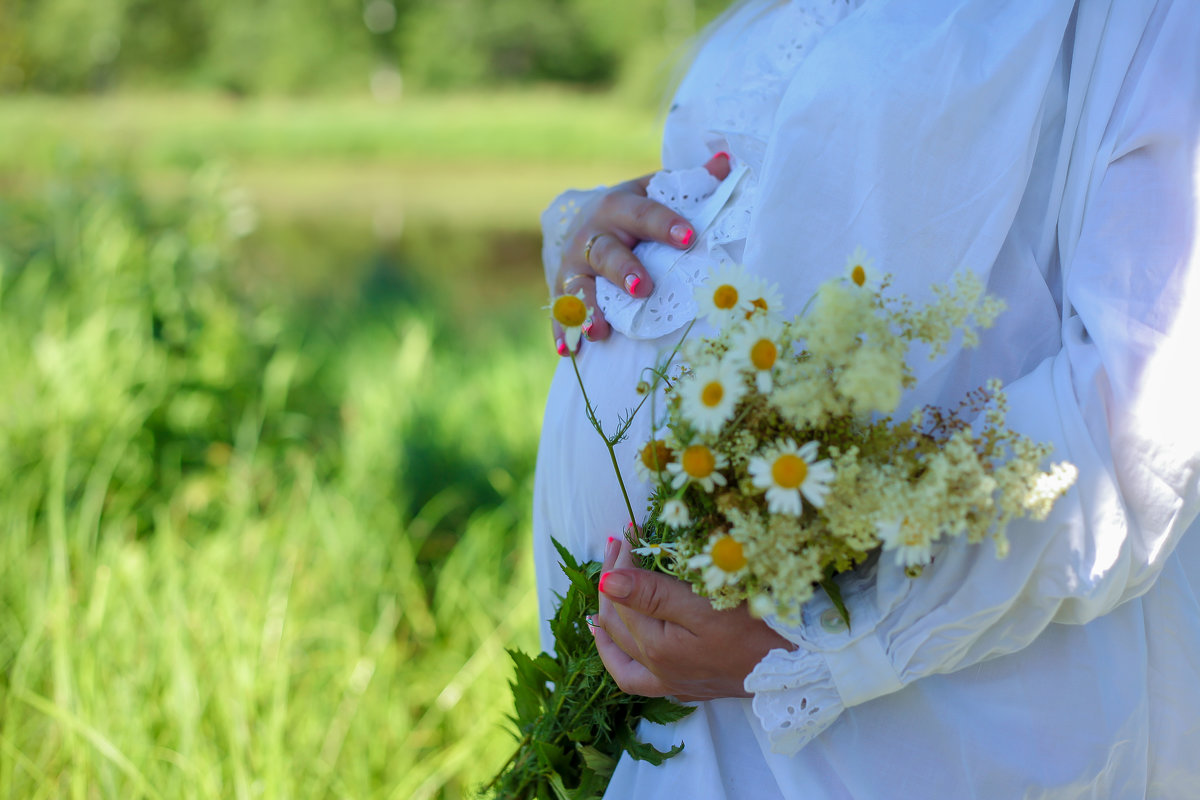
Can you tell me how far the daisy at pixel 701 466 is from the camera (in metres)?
0.69

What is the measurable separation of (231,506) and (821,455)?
296cm

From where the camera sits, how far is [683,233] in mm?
1095

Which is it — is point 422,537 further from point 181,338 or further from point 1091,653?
point 1091,653

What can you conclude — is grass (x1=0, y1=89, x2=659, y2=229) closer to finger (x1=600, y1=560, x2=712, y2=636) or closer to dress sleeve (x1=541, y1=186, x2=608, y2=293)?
dress sleeve (x1=541, y1=186, x2=608, y2=293)

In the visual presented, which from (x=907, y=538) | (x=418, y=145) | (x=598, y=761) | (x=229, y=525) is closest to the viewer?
(x=907, y=538)

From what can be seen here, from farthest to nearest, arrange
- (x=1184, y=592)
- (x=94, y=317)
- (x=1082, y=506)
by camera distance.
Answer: (x=94, y=317), (x=1184, y=592), (x=1082, y=506)

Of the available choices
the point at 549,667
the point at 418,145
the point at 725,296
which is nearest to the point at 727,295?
the point at 725,296

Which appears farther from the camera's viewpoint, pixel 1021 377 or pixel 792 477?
pixel 1021 377

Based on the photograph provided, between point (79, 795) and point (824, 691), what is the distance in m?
1.64

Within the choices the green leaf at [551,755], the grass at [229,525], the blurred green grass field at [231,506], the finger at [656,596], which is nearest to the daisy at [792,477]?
the finger at [656,596]

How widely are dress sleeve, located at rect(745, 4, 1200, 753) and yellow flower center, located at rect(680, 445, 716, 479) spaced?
0.71 ft

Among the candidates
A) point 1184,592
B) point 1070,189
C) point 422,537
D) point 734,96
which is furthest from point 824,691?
point 422,537

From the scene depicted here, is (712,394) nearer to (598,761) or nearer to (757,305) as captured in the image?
(757,305)

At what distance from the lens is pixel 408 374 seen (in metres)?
3.97
